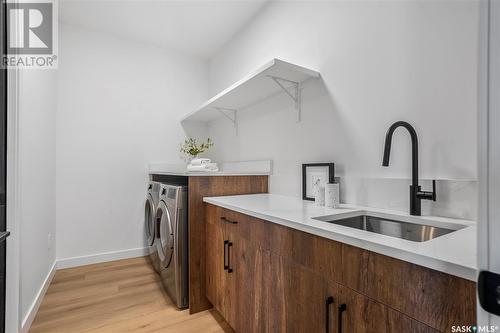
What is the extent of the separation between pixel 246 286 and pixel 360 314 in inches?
28.0

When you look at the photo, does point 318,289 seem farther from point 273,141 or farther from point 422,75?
point 273,141

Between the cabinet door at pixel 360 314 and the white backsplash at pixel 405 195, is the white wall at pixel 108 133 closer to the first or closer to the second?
the white backsplash at pixel 405 195

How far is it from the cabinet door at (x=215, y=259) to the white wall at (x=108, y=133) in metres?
1.57

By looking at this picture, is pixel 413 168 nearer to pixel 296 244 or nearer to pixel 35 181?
pixel 296 244

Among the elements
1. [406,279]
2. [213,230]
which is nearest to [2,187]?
[213,230]

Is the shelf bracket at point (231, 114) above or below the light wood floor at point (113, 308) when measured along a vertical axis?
above

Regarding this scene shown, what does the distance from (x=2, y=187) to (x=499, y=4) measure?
207 centimetres

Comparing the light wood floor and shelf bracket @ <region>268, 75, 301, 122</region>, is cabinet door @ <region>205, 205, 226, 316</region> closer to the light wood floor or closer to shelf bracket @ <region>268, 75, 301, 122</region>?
the light wood floor

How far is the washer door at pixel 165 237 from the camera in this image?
1.92m

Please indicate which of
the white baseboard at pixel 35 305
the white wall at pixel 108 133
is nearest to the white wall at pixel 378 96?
the white wall at pixel 108 133

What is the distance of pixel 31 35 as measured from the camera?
1926 millimetres

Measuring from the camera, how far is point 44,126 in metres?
2.08

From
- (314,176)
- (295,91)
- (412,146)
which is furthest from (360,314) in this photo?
(295,91)

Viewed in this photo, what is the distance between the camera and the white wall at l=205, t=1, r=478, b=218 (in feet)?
3.61
